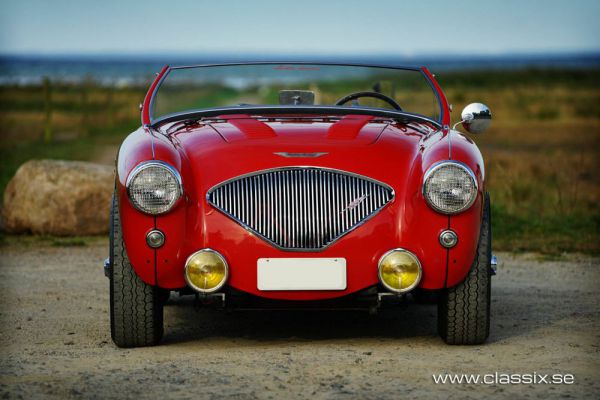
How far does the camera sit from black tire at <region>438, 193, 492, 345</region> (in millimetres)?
5281

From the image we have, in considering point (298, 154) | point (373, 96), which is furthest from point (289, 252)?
point (373, 96)

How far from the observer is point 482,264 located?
5.29 m

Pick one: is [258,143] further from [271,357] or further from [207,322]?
[207,322]

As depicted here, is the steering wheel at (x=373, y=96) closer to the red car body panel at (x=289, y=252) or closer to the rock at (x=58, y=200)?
the red car body panel at (x=289, y=252)

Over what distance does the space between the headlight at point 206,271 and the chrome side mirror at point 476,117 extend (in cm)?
177

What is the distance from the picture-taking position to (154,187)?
510cm

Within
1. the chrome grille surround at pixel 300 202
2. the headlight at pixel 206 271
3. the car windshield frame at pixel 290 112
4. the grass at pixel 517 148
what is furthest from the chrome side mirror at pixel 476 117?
the grass at pixel 517 148

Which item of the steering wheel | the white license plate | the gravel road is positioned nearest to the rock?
the gravel road

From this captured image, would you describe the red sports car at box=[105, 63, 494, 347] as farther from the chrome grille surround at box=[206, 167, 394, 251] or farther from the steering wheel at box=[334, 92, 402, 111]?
the steering wheel at box=[334, 92, 402, 111]

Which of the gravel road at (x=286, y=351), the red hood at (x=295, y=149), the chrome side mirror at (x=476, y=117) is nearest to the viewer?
the gravel road at (x=286, y=351)

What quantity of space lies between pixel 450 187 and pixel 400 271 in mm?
471

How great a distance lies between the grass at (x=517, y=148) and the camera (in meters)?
10.6

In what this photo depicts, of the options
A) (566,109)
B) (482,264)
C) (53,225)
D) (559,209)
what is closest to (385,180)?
(482,264)

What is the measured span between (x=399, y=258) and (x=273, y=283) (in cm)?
60
